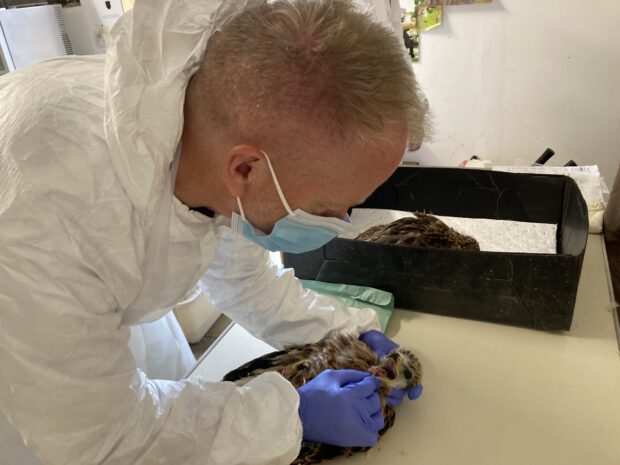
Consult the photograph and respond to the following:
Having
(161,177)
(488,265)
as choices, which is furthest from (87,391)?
(488,265)

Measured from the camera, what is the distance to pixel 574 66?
205 centimetres

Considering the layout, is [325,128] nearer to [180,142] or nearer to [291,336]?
[180,142]

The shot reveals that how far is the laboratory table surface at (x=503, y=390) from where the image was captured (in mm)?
824

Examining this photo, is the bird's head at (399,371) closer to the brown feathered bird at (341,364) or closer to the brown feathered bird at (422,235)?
the brown feathered bird at (341,364)

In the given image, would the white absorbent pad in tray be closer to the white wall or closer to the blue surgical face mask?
the blue surgical face mask

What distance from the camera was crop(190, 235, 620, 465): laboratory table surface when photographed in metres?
0.82

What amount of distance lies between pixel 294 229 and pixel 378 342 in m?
0.39

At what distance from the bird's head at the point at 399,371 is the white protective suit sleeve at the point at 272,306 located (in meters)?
0.13

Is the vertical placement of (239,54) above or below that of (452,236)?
above

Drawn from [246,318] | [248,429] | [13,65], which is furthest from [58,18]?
[248,429]

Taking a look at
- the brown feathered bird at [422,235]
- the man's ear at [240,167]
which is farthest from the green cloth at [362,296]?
the man's ear at [240,167]

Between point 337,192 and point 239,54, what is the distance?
0.24 meters

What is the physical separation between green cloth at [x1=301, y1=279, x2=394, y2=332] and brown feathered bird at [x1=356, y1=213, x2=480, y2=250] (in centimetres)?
13

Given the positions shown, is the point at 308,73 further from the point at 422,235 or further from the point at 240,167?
the point at 422,235
